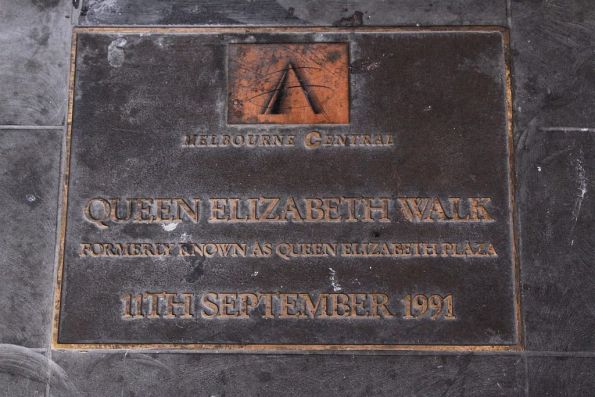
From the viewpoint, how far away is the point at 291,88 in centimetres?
357

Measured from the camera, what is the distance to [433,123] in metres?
3.54

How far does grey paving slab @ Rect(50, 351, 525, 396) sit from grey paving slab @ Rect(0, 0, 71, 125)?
61.3 inches

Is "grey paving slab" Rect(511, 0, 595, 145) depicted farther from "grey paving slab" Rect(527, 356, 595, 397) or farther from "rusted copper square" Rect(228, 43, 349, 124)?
"grey paving slab" Rect(527, 356, 595, 397)

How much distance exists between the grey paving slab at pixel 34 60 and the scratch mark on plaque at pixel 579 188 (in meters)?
3.28

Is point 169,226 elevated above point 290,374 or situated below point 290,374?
above

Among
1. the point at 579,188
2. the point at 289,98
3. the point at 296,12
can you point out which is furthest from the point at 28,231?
the point at 579,188

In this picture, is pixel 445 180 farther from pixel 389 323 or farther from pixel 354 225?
pixel 389 323

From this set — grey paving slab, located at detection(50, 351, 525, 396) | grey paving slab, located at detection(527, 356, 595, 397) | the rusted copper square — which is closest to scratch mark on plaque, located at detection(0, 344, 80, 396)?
grey paving slab, located at detection(50, 351, 525, 396)

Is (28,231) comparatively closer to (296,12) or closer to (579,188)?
(296,12)

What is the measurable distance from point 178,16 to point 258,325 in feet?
6.73

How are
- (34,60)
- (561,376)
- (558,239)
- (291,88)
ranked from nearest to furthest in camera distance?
(561,376)
(558,239)
(291,88)
(34,60)

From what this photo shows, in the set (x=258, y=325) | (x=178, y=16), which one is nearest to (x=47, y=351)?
(x=258, y=325)

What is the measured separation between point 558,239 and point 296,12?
7.20 feet

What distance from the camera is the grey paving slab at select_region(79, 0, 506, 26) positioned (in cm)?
366
